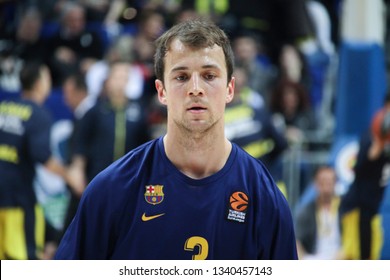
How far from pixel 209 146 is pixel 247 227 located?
1.39 ft

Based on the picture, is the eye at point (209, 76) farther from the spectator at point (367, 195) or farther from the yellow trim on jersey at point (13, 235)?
the yellow trim on jersey at point (13, 235)

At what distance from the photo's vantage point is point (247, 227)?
3.78 m

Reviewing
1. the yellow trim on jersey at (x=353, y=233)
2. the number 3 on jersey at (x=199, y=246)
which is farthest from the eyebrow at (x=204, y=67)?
the yellow trim on jersey at (x=353, y=233)

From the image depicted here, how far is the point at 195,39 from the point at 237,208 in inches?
31.9

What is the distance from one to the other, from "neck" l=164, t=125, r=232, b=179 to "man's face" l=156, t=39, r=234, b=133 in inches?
3.3

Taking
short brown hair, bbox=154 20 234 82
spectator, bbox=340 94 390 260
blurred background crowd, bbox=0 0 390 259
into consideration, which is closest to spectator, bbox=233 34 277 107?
blurred background crowd, bbox=0 0 390 259

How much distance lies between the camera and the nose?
12.1 ft

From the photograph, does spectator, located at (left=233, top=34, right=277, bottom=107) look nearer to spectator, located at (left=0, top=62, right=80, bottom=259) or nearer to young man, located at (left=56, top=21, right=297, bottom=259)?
spectator, located at (left=0, top=62, right=80, bottom=259)

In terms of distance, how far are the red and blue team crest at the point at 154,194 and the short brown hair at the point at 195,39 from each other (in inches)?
20.7

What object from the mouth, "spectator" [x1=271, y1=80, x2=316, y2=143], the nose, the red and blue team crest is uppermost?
"spectator" [x1=271, y1=80, x2=316, y2=143]

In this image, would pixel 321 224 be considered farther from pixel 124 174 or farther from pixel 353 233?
pixel 124 174

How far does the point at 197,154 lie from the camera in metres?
3.85

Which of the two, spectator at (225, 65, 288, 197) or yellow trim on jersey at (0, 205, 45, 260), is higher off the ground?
spectator at (225, 65, 288, 197)

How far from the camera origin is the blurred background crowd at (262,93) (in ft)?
29.5
